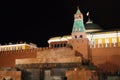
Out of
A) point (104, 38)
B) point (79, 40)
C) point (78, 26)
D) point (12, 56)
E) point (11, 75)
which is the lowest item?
point (11, 75)

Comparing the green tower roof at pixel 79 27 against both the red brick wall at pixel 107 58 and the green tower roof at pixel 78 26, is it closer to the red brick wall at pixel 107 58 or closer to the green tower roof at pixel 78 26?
the green tower roof at pixel 78 26

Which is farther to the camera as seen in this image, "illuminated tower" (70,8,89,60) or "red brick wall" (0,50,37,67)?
"red brick wall" (0,50,37,67)

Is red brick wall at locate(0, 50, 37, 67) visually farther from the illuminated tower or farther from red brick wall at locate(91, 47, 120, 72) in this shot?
red brick wall at locate(91, 47, 120, 72)

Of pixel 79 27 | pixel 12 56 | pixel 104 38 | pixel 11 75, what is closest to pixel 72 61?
pixel 79 27

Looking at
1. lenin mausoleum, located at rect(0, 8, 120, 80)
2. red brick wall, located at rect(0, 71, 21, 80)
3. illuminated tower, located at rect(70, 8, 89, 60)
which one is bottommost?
red brick wall, located at rect(0, 71, 21, 80)

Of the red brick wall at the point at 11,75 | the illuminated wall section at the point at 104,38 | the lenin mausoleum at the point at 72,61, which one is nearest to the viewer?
the lenin mausoleum at the point at 72,61

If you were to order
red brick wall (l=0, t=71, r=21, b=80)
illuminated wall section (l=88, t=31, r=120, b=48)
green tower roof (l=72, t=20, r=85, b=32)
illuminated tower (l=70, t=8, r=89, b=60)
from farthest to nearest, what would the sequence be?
1. illuminated wall section (l=88, t=31, r=120, b=48)
2. green tower roof (l=72, t=20, r=85, b=32)
3. illuminated tower (l=70, t=8, r=89, b=60)
4. red brick wall (l=0, t=71, r=21, b=80)

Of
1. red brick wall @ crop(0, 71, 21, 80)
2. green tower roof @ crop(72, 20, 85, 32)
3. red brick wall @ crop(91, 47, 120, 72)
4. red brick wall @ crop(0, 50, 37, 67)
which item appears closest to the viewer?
red brick wall @ crop(91, 47, 120, 72)

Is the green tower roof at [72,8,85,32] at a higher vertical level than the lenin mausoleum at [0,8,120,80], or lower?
higher

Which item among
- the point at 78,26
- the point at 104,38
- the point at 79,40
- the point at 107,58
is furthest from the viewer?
the point at 104,38

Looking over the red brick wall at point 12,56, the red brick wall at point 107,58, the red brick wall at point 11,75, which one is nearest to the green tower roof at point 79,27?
the red brick wall at point 107,58

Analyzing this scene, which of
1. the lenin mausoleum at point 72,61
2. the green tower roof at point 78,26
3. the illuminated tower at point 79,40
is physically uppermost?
the green tower roof at point 78,26

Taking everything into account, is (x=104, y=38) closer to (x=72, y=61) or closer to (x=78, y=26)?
(x=78, y=26)

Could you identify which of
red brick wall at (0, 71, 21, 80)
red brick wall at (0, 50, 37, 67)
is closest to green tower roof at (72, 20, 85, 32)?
red brick wall at (0, 50, 37, 67)
